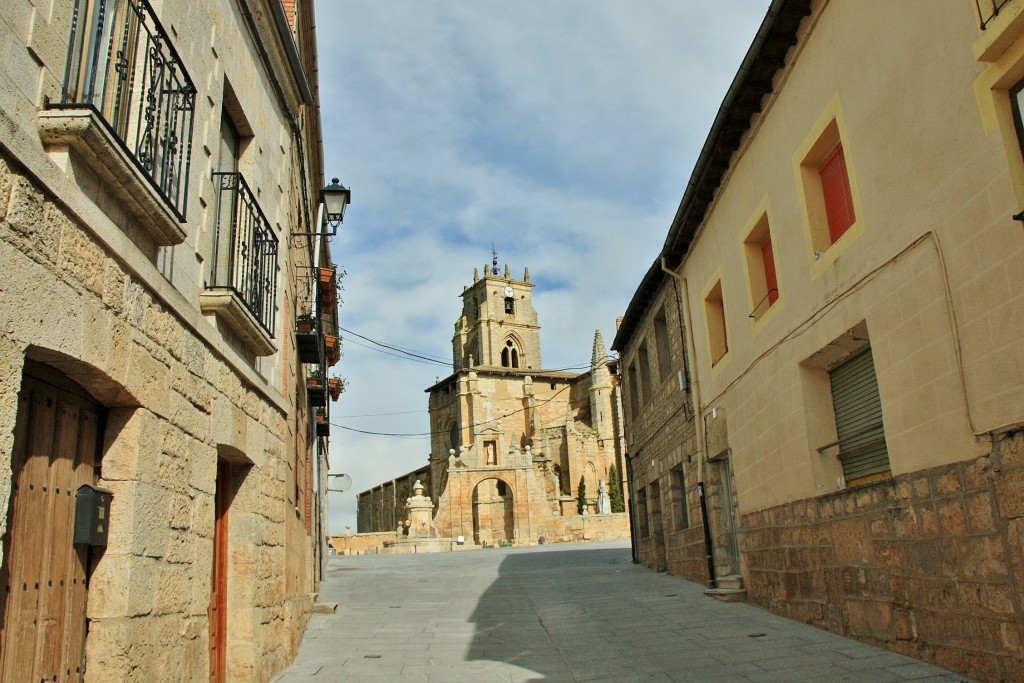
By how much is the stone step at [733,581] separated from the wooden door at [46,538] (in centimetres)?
843

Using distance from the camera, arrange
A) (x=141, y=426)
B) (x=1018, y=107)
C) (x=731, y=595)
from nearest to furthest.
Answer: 1. (x=141, y=426)
2. (x=1018, y=107)
3. (x=731, y=595)

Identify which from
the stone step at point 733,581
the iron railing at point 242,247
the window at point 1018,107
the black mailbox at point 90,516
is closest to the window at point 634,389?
the stone step at point 733,581

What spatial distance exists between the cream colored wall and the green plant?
1744 inches

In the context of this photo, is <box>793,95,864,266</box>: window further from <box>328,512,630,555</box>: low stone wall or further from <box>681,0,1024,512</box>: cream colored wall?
<box>328,512,630,555</box>: low stone wall

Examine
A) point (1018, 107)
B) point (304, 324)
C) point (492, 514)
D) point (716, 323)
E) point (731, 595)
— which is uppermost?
point (716, 323)

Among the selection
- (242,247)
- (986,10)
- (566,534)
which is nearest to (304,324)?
(242,247)

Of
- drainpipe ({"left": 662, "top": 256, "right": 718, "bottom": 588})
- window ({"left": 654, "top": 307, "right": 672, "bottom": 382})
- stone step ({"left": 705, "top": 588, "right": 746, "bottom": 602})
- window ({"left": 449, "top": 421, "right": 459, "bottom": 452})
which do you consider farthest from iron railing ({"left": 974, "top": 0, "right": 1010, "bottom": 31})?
window ({"left": 449, "top": 421, "right": 459, "bottom": 452})

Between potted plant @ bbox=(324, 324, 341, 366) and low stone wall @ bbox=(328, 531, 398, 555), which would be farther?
low stone wall @ bbox=(328, 531, 398, 555)

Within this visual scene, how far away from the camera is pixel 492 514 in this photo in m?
43.8

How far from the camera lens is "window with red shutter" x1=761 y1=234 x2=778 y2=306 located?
9.24 metres

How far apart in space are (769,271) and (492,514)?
36.0 metres

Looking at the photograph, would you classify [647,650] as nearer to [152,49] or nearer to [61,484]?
[61,484]

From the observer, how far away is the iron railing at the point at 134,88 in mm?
3453

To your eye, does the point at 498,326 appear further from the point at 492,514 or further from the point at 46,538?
the point at 46,538
